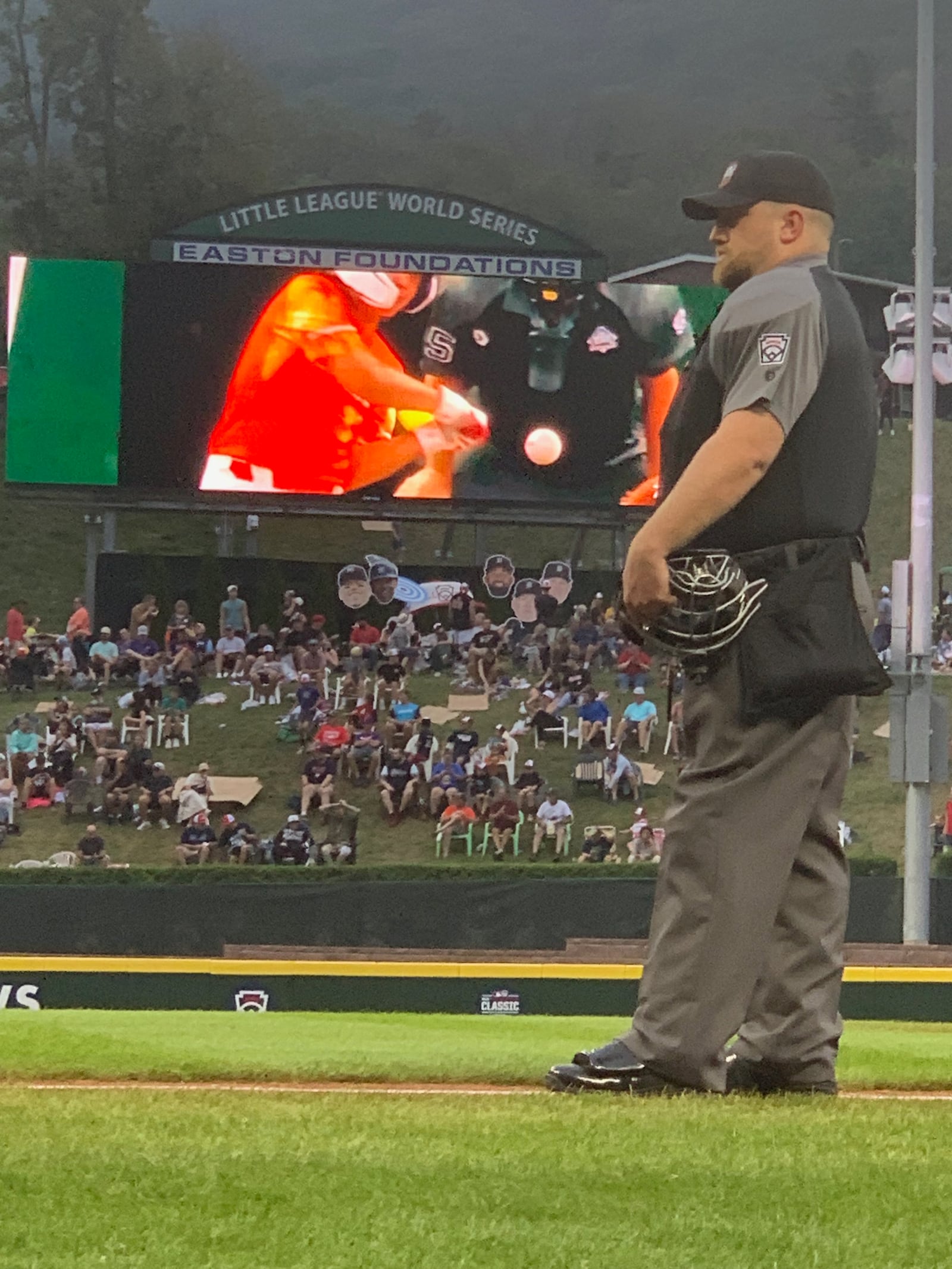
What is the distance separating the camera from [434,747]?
94.7 feet

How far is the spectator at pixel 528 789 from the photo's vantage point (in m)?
26.8

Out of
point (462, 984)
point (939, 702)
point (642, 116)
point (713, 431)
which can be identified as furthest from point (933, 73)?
point (642, 116)

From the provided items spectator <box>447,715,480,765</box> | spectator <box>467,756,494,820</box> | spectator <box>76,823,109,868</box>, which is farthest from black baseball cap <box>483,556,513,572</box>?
spectator <box>76,823,109,868</box>

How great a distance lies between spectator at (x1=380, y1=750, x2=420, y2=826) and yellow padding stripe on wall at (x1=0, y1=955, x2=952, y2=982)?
12299 millimetres

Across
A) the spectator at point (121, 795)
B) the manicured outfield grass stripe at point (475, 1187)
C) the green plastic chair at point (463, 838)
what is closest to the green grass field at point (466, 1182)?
the manicured outfield grass stripe at point (475, 1187)

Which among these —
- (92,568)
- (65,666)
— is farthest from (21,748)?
(92,568)

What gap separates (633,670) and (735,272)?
2577 centimetres

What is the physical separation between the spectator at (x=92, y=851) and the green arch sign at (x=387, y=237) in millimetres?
15357

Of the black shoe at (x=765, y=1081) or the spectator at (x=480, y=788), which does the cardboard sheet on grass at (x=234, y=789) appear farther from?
the black shoe at (x=765, y=1081)

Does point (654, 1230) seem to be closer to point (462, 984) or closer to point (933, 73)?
point (462, 984)

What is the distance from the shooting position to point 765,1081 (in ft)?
15.4

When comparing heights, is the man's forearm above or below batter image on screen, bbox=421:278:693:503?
below

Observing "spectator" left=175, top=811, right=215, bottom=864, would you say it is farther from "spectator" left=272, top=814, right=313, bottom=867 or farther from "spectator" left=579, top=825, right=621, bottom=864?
"spectator" left=579, top=825, right=621, bottom=864

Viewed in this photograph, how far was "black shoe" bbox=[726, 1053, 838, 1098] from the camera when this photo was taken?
15.3ft
